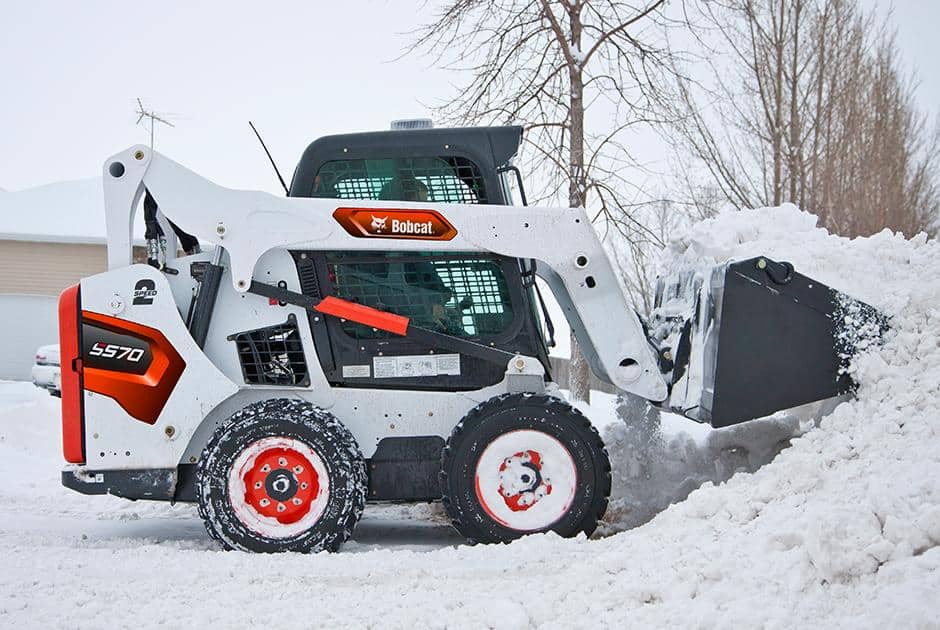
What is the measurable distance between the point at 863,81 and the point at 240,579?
13.1m

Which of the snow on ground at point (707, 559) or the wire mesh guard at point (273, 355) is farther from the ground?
the wire mesh guard at point (273, 355)

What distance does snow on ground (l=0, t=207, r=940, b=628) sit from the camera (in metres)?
3.48

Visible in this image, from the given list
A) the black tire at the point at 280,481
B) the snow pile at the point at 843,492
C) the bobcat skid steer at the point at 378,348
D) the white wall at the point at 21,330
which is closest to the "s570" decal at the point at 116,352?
the bobcat skid steer at the point at 378,348

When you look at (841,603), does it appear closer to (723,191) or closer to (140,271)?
(140,271)

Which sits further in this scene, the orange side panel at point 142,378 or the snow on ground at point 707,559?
the orange side panel at point 142,378

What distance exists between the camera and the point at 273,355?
19.2 ft

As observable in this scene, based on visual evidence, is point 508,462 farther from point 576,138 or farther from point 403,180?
point 576,138

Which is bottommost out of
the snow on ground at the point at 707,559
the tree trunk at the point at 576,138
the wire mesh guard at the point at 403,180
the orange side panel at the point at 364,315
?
the snow on ground at the point at 707,559

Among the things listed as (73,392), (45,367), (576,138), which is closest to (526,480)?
(73,392)

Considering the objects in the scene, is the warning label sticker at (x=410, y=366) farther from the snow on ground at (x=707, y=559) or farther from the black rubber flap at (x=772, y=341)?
the black rubber flap at (x=772, y=341)

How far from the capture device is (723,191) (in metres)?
13.6

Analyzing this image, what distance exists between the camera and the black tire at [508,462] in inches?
216

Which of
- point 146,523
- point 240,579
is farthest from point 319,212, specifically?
point 146,523

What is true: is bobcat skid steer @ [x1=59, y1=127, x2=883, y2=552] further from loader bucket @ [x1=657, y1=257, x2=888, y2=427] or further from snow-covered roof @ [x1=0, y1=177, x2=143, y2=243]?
snow-covered roof @ [x1=0, y1=177, x2=143, y2=243]
